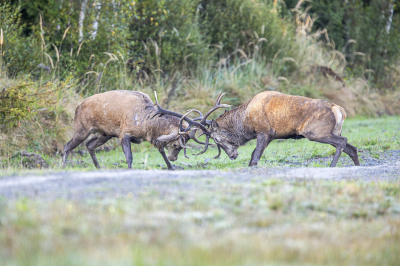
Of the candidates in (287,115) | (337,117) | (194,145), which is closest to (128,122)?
(287,115)

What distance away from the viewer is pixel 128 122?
998 cm

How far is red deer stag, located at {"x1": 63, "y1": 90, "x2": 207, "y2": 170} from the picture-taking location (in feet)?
32.7

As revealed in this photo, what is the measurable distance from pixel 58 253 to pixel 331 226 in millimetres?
2463

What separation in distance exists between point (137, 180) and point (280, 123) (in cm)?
444

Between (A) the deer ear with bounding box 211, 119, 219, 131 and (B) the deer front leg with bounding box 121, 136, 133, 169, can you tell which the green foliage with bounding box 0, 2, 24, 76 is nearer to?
(B) the deer front leg with bounding box 121, 136, 133, 169

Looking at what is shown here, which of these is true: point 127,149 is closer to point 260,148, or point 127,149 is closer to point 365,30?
point 260,148

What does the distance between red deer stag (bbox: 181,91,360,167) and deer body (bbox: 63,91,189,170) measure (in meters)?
0.87

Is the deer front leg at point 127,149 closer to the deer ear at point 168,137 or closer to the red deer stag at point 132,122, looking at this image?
the red deer stag at point 132,122

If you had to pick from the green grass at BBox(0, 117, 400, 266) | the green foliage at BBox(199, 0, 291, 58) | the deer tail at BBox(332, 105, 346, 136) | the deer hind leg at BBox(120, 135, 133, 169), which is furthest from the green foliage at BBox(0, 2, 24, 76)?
the green grass at BBox(0, 117, 400, 266)

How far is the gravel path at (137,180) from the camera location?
5.25 m

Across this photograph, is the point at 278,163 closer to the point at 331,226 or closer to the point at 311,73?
the point at 331,226

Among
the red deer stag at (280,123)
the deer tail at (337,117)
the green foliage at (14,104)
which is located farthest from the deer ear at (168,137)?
the green foliage at (14,104)

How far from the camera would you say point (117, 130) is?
10.2 meters

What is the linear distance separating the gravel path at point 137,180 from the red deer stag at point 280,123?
1.72 meters
